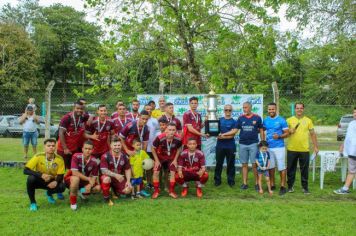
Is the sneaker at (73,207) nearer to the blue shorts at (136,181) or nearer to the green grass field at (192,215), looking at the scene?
the green grass field at (192,215)

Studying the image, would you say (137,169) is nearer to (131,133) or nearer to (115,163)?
(115,163)

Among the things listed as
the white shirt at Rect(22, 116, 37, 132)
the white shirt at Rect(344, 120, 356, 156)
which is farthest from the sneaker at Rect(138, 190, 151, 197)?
the white shirt at Rect(22, 116, 37, 132)

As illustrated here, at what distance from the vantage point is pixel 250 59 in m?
10.7

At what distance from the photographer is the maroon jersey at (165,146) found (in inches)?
303

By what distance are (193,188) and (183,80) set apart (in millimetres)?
4873

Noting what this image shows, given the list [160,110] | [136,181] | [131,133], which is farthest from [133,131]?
[160,110]

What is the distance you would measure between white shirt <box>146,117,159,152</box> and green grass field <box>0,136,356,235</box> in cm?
112

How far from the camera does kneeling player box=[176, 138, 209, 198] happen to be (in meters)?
7.45

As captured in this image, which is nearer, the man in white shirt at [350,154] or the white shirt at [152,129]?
the man in white shirt at [350,154]

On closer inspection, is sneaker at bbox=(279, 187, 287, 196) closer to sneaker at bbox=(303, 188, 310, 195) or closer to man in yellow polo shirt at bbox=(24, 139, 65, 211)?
sneaker at bbox=(303, 188, 310, 195)

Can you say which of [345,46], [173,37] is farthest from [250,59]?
[345,46]

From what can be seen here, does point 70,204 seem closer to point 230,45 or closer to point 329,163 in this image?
point 329,163

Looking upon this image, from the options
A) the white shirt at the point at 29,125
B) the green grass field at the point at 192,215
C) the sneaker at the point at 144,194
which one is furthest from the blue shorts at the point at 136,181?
the white shirt at the point at 29,125

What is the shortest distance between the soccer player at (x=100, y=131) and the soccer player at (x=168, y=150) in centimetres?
89
